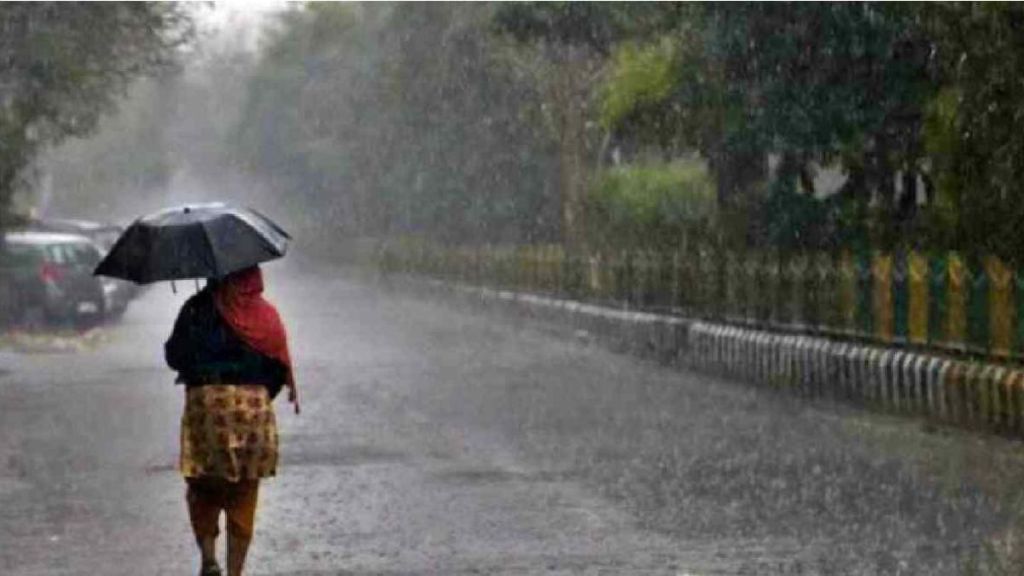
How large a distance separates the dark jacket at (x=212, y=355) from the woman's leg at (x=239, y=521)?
0.46m

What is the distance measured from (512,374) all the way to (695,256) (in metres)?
4.63

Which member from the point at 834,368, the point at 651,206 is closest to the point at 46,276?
the point at 651,206

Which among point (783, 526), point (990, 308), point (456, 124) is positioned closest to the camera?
point (783, 526)

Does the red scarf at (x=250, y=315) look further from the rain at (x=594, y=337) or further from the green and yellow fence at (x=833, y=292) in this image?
the green and yellow fence at (x=833, y=292)

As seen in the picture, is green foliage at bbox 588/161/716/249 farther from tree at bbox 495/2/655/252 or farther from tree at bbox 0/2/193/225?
tree at bbox 0/2/193/225

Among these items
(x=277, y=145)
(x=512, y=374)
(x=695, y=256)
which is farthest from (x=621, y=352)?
(x=277, y=145)

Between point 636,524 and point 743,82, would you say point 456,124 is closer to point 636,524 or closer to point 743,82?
point 743,82

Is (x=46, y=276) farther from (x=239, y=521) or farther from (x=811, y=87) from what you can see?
(x=239, y=521)

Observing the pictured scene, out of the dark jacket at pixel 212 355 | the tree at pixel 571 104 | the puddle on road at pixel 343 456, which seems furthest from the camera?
the tree at pixel 571 104

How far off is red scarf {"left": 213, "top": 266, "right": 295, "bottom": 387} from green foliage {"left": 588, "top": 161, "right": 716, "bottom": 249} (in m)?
21.8

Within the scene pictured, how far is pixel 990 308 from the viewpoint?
63.6 feet

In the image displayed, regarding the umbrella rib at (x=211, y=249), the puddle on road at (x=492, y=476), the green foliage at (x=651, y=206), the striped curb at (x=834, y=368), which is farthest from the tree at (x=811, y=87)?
the umbrella rib at (x=211, y=249)

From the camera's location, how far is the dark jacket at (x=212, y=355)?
10.1m

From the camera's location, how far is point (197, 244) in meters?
10.1
